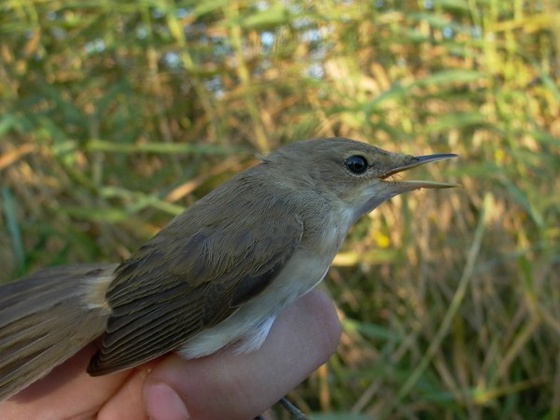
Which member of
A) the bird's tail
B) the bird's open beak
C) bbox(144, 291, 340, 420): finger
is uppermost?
the bird's open beak

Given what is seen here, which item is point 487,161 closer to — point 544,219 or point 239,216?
point 544,219

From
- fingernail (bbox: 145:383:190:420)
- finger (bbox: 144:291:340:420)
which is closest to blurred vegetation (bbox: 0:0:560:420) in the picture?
finger (bbox: 144:291:340:420)

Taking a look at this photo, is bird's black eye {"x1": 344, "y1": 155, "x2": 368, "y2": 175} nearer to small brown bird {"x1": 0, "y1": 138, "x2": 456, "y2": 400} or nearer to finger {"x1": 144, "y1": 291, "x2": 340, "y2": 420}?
small brown bird {"x1": 0, "y1": 138, "x2": 456, "y2": 400}

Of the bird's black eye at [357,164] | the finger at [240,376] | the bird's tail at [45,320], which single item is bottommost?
the finger at [240,376]

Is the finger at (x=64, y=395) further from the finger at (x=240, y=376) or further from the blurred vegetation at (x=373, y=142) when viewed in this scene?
the blurred vegetation at (x=373, y=142)

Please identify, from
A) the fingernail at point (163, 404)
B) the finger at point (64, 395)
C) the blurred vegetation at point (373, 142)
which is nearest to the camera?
the fingernail at point (163, 404)

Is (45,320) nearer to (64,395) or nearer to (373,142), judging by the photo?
(64,395)

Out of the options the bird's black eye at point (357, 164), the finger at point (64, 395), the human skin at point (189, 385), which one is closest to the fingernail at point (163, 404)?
the human skin at point (189, 385)

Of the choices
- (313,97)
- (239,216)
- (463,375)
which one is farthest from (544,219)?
(239,216)
